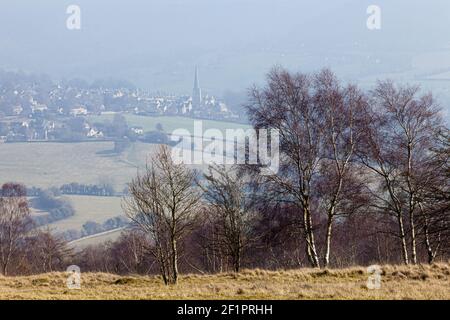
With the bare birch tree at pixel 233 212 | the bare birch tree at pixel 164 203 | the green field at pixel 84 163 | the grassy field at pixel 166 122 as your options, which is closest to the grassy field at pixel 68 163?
the green field at pixel 84 163

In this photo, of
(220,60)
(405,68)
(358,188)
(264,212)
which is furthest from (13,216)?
(220,60)

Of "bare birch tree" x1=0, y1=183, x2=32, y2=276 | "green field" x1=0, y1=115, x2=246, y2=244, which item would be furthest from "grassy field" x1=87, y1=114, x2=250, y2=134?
"bare birch tree" x1=0, y1=183, x2=32, y2=276

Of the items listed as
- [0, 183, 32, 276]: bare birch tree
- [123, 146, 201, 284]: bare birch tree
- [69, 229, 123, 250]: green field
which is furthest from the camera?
[69, 229, 123, 250]: green field

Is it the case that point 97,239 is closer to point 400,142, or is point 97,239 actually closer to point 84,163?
point 84,163

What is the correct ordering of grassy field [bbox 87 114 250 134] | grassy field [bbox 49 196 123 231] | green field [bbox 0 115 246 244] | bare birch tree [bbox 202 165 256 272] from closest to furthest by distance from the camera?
1. bare birch tree [bbox 202 165 256 272]
2. grassy field [bbox 49 196 123 231]
3. green field [bbox 0 115 246 244]
4. grassy field [bbox 87 114 250 134]

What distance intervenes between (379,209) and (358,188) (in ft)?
4.93

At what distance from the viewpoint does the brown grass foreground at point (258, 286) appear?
14.4m

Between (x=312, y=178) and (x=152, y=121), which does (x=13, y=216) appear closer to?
(x=312, y=178)

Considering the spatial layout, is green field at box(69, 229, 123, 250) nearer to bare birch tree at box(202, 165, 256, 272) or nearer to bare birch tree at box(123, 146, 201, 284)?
bare birch tree at box(202, 165, 256, 272)

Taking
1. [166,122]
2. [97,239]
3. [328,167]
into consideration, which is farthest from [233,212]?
[166,122]

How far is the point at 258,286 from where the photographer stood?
16766mm

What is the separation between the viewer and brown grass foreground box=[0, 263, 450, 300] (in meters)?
14.4

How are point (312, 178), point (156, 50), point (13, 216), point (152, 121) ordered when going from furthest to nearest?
point (156, 50)
point (152, 121)
point (13, 216)
point (312, 178)

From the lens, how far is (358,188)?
24.2 m
